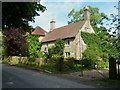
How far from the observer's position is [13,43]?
45312mm

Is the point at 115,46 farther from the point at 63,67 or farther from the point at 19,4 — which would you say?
the point at 63,67

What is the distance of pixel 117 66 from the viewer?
19.4 m

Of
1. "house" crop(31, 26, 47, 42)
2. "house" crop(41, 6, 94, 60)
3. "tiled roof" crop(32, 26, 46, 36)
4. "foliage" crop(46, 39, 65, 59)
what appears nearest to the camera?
"house" crop(41, 6, 94, 60)

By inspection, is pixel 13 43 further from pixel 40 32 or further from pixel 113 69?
pixel 113 69

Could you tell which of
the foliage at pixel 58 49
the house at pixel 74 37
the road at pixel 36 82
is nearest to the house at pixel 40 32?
the house at pixel 74 37

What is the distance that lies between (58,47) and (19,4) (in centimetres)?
3678

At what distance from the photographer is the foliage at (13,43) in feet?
149

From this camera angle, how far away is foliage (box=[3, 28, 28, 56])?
45.4m

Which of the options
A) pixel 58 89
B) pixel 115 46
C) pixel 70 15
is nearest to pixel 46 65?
pixel 115 46

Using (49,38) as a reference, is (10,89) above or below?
below

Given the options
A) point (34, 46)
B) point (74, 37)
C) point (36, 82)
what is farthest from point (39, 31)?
point (36, 82)

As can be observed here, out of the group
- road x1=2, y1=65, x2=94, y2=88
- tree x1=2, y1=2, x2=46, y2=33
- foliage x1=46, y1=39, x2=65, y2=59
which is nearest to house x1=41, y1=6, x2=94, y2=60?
foliage x1=46, y1=39, x2=65, y2=59

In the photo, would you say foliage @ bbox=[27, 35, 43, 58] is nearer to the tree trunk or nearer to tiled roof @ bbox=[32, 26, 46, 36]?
tiled roof @ bbox=[32, 26, 46, 36]

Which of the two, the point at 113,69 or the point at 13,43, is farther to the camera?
the point at 13,43
